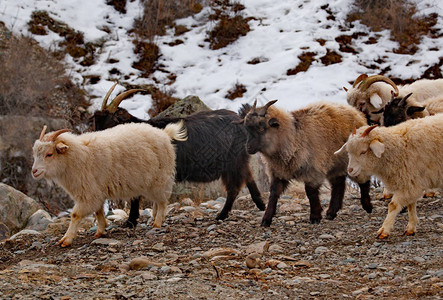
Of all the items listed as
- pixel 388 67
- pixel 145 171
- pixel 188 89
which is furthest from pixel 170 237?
pixel 388 67

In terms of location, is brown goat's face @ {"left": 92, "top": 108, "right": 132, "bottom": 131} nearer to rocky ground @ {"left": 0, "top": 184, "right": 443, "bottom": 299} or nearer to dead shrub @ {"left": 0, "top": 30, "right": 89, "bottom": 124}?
rocky ground @ {"left": 0, "top": 184, "right": 443, "bottom": 299}

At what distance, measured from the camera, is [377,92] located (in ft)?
30.1

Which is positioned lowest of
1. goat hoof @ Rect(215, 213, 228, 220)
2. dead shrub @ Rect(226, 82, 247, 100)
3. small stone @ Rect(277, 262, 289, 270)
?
small stone @ Rect(277, 262, 289, 270)

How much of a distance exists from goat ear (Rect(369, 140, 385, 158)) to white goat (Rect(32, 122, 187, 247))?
2.76 m

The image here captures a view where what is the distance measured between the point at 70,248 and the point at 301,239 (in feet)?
8.97

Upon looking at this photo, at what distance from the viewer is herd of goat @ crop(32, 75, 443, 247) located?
6.04m

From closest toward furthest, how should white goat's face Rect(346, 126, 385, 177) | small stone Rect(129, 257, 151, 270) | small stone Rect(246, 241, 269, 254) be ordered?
small stone Rect(129, 257, 151, 270) < small stone Rect(246, 241, 269, 254) < white goat's face Rect(346, 126, 385, 177)

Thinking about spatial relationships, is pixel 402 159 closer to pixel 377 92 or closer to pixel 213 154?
pixel 213 154

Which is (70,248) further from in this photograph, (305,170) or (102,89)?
(102,89)

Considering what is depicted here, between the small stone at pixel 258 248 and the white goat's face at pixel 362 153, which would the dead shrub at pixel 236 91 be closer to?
the white goat's face at pixel 362 153

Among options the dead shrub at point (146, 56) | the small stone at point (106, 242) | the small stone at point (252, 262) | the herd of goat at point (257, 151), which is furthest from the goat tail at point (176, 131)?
the dead shrub at point (146, 56)

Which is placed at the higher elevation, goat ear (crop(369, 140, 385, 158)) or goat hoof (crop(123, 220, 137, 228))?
goat ear (crop(369, 140, 385, 158))

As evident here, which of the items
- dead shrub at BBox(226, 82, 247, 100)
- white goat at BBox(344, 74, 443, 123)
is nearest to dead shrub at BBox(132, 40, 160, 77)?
dead shrub at BBox(226, 82, 247, 100)

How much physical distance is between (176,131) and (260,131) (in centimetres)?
135
